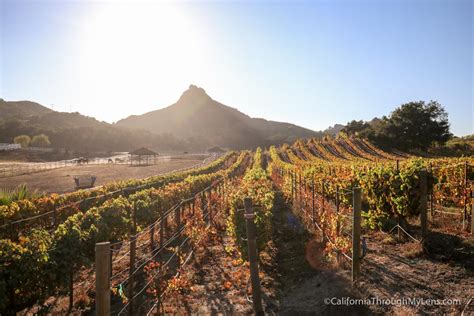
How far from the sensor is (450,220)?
10.0 meters

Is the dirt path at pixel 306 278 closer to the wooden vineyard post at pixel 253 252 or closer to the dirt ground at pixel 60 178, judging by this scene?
the wooden vineyard post at pixel 253 252

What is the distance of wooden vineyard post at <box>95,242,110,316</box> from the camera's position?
3.44 meters

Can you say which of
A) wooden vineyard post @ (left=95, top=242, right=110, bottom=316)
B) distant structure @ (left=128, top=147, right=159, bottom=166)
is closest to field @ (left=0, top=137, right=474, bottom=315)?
wooden vineyard post @ (left=95, top=242, right=110, bottom=316)

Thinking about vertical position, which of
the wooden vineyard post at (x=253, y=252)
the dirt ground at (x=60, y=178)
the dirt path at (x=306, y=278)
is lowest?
the dirt ground at (x=60, y=178)

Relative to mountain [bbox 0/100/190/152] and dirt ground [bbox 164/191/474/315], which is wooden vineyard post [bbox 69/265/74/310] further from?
mountain [bbox 0/100/190/152]

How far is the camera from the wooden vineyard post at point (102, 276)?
344cm

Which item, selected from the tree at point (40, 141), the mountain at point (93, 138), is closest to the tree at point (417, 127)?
the mountain at point (93, 138)

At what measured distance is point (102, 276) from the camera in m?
3.46

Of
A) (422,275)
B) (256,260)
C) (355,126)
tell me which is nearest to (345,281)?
(422,275)

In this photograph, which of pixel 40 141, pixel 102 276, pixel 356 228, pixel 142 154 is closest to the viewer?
pixel 102 276

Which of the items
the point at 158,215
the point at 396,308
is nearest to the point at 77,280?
the point at 158,215

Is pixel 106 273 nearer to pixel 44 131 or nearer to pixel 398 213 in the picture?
pixel 398 213

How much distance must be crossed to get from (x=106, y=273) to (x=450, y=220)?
1034 cm

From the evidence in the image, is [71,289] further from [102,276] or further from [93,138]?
[93,138]
